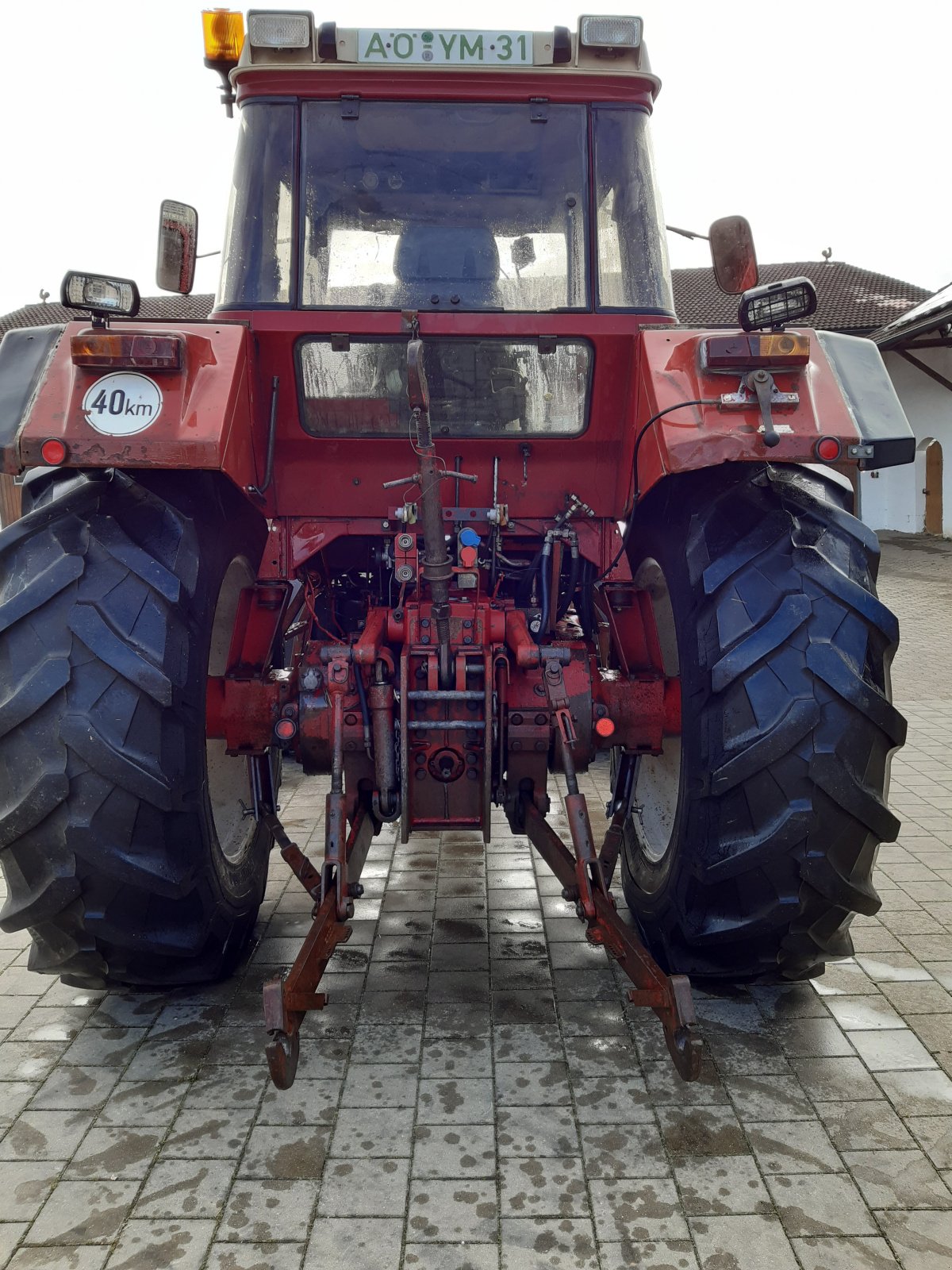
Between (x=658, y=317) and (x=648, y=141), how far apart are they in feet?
2.04

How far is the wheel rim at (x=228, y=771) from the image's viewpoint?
318cm

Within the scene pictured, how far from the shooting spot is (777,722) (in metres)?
2.36

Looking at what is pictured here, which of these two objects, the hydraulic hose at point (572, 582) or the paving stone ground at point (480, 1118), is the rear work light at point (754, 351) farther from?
the paving stone ground at point (480, 1118)

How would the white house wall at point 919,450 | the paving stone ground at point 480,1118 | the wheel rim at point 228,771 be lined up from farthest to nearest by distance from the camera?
the white house wall at point 919,450 → the wheel rim at point 228,771 → the paving stone ground at point 480,1118

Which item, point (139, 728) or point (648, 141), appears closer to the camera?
point (139, 728)

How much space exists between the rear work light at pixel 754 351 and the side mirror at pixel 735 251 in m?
0.83

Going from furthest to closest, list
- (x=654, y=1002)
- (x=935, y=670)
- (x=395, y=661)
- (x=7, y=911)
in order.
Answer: (x=935, y=670) → (x=395, y=661) → (x=7, y=911) → (x=654, y=1002)

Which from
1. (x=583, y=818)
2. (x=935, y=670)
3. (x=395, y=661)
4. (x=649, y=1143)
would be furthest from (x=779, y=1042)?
(x=935, y=670)

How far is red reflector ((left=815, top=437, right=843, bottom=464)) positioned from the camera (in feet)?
8.23

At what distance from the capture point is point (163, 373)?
2.57 m

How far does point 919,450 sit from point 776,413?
683 inches

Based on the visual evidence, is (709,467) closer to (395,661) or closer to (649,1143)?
(395,661)

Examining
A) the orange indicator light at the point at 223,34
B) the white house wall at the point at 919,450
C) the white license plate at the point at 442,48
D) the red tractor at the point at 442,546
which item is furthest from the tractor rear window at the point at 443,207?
the white house wall at the point at 919,450

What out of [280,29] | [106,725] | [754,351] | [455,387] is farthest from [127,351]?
[754,351]
